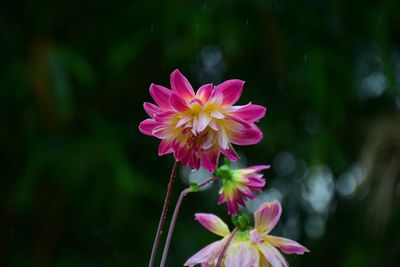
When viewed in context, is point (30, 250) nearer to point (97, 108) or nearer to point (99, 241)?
point (99, 241)

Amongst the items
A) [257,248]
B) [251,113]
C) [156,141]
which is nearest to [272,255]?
[257,248]

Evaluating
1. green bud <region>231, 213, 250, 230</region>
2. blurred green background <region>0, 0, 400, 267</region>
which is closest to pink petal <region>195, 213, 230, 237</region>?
green bud <region>231, 213, 250, 230</region>

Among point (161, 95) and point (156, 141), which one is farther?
point (156, 141)

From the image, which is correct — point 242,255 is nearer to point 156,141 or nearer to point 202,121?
point 202,121

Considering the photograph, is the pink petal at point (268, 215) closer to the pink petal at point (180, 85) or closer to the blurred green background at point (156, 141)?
the pink petal at point (180, 85)

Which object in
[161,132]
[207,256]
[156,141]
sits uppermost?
[156,141]

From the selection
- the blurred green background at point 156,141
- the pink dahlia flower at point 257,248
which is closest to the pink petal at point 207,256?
the pink dahlia flower at point 257,248

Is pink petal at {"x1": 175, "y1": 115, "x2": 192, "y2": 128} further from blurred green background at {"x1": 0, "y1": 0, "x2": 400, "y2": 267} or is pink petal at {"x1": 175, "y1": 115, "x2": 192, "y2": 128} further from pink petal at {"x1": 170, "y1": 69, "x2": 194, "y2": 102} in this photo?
blurred green background at {"x1": 0, "y1": 0, "x2": 400, "y2": 267}
